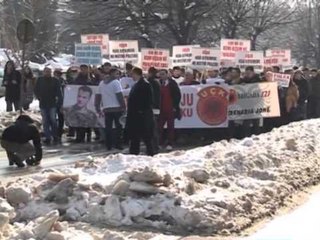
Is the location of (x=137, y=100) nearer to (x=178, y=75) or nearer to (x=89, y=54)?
(x=178, y=75)

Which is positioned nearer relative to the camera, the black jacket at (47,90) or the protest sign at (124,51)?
the black jacket at (47,90)

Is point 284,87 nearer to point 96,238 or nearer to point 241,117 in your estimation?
point 241,117

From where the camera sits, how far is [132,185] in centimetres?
907

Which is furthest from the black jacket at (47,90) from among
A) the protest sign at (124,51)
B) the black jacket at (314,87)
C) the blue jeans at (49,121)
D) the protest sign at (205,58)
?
the black jacket at (314,87)

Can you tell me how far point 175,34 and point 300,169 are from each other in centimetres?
2512

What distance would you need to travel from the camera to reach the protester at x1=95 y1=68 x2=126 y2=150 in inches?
660

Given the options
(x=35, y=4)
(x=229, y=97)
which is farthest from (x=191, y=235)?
(x=35, y=4)

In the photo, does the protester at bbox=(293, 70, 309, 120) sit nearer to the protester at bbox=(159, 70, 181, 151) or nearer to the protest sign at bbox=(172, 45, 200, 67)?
the protest sign at bbox=(172, 45, 200, 67)

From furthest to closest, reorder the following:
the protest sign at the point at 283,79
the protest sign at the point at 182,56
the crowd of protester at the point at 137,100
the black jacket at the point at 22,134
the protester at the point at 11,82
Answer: the protest sign at the point at 182,56 → the protester at the point at 11,82 → the protest sign at the point at 283,79 → the crowd of protester at the point at 137,100 → the black jacket at the point at 22,134

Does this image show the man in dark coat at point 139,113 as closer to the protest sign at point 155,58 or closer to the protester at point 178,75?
the protester at point 178,75

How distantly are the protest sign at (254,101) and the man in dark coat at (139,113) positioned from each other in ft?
15.5

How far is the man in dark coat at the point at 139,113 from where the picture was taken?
14602 mm

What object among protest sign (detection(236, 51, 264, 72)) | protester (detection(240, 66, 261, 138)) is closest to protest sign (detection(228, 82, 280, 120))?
protester (detection(240, 66, 261, 138))

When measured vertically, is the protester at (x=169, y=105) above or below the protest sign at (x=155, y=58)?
below
